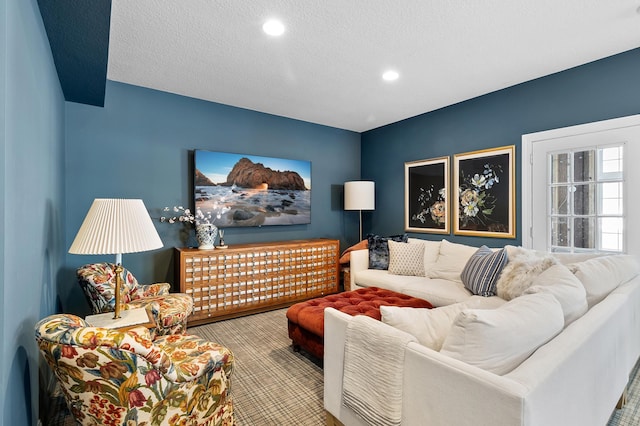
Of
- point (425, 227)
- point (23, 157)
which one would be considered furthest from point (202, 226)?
point (425, 227)

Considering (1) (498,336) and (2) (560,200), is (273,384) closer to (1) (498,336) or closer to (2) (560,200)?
(1) (498,336)

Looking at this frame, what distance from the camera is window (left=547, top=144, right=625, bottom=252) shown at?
275cm

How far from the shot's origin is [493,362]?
1087 millimetres

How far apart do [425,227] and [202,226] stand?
9.70ft

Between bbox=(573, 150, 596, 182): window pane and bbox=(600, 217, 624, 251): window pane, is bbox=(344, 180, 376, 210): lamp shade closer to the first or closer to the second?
bbox=(573, 150, 596, 182): window pane

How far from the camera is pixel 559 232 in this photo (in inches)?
122

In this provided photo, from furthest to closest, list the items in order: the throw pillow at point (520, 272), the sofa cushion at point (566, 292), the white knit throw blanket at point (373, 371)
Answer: the throw pillow at point (520, 272) < the sofa cushion at point (566, 292) < the white knit throw blanket at point (373, 371)

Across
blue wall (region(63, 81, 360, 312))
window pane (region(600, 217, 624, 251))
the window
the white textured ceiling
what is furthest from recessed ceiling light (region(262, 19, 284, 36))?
window pane (region(600, 217, 624, 251))

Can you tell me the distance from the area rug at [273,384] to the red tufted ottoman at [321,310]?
0.60 feet

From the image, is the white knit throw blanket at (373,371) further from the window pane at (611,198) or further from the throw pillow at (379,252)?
the window pane at (611,198)

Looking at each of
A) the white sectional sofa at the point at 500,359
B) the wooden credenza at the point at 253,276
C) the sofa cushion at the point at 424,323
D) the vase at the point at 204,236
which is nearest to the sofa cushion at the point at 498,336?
the white sectional sofa at the point at 500,359

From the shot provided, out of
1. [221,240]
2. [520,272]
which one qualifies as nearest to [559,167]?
[520,272]

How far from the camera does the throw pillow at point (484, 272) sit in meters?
2.69

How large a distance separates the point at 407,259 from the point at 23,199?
132 inches
